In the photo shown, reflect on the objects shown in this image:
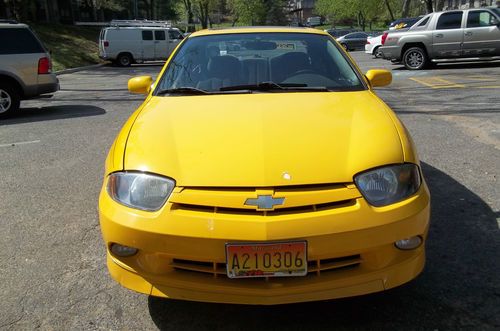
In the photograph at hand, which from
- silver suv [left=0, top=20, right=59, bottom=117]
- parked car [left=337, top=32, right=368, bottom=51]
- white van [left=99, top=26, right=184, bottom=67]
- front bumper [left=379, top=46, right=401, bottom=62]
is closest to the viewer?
silver suv [left=0, top=20, right=59, bottom=117]

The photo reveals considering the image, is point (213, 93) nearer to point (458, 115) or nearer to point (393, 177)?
point (393, 177)

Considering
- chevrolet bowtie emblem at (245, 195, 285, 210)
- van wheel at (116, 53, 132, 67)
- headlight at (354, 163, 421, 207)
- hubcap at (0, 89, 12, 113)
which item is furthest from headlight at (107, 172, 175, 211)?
van wheel at (116, 53, 132, 67)

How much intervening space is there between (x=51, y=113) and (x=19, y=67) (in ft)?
3.41

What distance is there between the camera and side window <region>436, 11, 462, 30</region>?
47.5ft

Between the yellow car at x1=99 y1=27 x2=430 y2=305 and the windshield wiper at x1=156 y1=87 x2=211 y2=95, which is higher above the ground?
the windshield wiper at x1=156 y1=87 x2=211 y2=95

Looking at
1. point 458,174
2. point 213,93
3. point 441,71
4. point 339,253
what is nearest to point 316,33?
point 213,93

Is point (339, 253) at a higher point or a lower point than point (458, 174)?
higher

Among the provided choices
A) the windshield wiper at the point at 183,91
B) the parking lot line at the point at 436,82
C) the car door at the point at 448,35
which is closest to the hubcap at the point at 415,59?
the car door at the point at 448,35

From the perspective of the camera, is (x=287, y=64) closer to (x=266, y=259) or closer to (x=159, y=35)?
(x=266, y=259)

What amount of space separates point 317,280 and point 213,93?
1664 millimetres

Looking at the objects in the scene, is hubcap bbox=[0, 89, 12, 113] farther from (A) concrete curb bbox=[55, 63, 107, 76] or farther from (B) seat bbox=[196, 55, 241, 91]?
(A) concrete curb bbox=[55, 63, 107, 76]

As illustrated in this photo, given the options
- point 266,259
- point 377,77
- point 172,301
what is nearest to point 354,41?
point 377,77

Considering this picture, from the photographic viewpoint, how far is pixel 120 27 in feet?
77.4

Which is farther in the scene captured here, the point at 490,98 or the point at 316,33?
the point at 490,98
